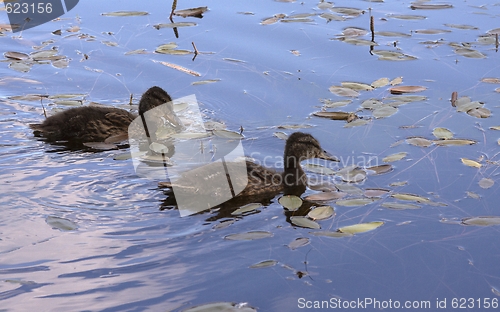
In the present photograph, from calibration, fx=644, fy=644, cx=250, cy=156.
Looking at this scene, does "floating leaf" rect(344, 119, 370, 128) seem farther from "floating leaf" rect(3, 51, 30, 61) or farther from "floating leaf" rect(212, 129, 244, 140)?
"floating leaf" rect(3, 51, 30, 61)

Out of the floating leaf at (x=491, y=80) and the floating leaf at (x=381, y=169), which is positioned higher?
the floating leaf at (x=491, y=80)

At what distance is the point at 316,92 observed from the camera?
8.23 m

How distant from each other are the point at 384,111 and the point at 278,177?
183 cm

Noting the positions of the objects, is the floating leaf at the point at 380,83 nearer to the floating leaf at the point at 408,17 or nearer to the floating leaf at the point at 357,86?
the floating leaf at the point at 357,86

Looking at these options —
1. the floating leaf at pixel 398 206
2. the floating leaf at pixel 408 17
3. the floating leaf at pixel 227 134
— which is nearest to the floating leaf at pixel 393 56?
the floating leaf at pixel 408 17

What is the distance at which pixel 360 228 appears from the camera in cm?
530

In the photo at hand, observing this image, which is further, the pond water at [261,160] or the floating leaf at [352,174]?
the floating leaf at [352,174]

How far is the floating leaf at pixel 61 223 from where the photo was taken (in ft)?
17.7

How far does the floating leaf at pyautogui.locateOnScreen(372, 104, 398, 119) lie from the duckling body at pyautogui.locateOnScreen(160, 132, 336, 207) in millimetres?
1198

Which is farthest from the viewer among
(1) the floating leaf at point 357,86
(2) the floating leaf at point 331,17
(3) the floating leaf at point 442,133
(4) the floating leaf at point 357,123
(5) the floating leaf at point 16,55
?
(2) the floating leaf at point 331,17

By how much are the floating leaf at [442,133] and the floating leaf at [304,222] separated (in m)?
2.22

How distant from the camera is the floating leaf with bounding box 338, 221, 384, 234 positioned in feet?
17.3

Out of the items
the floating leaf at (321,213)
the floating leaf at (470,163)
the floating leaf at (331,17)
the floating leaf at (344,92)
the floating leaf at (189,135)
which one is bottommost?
the floating leaf at (470,163)

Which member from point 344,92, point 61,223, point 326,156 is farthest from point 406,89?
point 61,223
